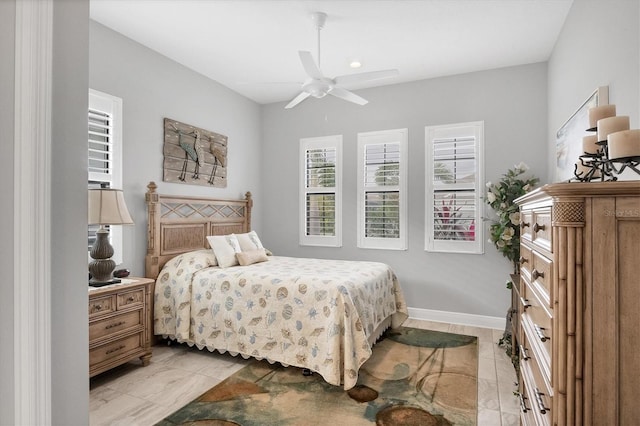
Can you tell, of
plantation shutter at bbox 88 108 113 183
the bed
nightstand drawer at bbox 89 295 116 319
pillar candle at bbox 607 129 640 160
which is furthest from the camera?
plantation shutter at bbox 88 108 113 183

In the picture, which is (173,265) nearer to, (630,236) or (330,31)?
(330,31)

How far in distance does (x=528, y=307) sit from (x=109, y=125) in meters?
3.55

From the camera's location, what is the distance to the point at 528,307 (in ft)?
5.57

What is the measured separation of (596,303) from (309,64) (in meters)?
2.51

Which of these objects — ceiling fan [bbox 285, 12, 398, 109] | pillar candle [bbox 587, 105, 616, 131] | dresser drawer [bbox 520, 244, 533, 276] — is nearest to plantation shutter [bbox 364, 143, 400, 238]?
ceiling fan [bbox 285, 12, 398, 109]

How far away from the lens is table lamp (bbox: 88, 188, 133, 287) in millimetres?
2814

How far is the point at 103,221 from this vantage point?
2805mm

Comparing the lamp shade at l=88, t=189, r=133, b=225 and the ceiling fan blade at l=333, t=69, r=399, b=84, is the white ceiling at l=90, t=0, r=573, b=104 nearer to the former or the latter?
the ceiling fan blade at l=333, t=69, r=399, b=84

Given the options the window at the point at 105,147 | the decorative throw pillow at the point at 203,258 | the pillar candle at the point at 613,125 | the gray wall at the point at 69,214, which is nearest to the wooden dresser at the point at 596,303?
the pillar candle at the point at 613,125

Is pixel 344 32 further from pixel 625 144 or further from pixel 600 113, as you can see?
pixel 625 144

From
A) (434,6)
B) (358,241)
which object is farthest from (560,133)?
(358,241)

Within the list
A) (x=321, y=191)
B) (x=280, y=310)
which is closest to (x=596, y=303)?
(x=280, y=310)

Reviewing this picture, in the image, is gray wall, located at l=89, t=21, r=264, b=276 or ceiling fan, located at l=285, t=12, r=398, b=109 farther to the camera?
gray wall, located at l=89, t=21, r=264, b=276

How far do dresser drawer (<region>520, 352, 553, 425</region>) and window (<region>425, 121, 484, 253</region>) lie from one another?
2.65 m
